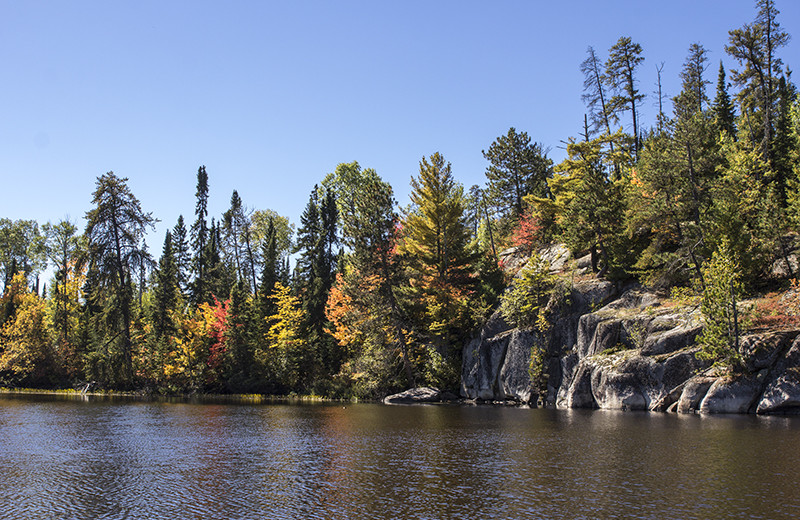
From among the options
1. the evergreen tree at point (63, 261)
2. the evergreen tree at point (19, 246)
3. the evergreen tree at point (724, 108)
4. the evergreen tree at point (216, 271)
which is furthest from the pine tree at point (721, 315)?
the evergreen tree at point (19, 246)

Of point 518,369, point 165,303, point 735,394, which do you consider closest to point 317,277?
point 165,303

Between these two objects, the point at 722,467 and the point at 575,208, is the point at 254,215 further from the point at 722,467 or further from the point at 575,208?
the point at 722,467

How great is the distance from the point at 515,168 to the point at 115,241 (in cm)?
4291

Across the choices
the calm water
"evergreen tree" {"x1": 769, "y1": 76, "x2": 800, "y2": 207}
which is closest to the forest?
"evergreen tree" {"x1": 769, "y1": 76, "x2": 800, "y2": 207}

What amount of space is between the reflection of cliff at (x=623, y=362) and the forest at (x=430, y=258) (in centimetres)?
182

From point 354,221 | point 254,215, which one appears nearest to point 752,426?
point 354,221

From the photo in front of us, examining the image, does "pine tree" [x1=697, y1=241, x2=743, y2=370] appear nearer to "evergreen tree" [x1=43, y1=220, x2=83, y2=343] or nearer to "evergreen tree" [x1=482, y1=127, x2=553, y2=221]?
"evergreen tree" [x1=482, y1=127, x2=553, y2=221]

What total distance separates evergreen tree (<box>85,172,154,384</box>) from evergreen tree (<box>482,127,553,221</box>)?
1489 inches

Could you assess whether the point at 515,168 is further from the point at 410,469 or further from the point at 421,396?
the point at 410,469

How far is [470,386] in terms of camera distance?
148 feet

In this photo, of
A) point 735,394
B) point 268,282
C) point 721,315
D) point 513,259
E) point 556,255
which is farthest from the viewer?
point 268,282

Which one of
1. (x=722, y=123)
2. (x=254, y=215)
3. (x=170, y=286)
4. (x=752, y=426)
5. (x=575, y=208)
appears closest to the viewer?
(x=752, y=426)

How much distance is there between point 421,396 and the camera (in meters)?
45.2

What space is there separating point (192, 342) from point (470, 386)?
31910 millimetres
